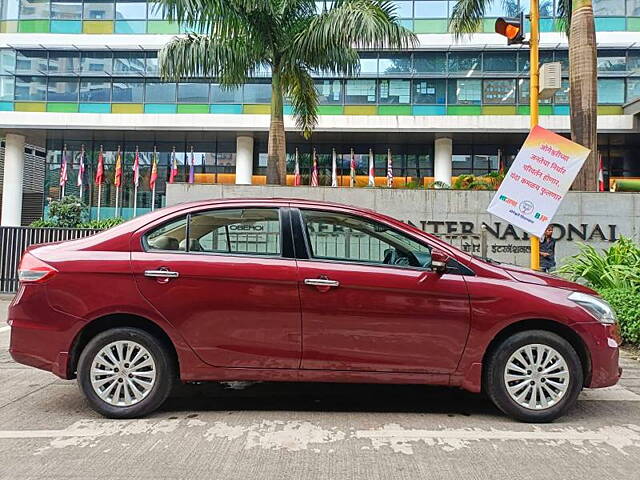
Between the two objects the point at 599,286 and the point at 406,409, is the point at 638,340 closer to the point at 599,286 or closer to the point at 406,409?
the point at 599,286

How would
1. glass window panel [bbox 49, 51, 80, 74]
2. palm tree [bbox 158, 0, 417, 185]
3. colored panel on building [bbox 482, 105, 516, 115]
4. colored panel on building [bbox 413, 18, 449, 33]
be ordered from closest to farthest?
palm tree [bbox 158, 0, 417, 185] < colored panel on building [bbox 482, 105, 516, 115] < colored panel on building [bbox 413, 18, 449, 33] < glass window panel [bbox 49, 51, 80, 74]

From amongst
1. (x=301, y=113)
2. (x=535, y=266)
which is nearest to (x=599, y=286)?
(x=535, y=266)

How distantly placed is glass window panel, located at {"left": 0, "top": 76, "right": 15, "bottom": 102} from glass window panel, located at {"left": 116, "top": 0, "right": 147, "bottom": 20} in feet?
18.6

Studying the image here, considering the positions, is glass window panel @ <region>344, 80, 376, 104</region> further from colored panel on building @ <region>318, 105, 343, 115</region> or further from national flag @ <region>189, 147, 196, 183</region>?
national flag @ <region>189, 147, 196, 183</region>

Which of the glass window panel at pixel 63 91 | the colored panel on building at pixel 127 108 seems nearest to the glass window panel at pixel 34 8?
the glass window panel at pixel 63 91

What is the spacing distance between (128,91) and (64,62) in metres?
3.21

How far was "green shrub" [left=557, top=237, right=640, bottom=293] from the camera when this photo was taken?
25.5ft

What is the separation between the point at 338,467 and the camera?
3.53m

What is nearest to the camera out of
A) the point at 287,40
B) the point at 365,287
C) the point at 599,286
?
the point at 365,287

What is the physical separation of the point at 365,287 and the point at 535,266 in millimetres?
4370

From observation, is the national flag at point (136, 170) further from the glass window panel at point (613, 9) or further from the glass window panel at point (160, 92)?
the glass window panel at point (613, 9)

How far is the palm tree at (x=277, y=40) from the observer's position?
420 inches

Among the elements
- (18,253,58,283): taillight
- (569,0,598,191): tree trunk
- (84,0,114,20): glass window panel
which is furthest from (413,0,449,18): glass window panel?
(18,253,58,283): taillight

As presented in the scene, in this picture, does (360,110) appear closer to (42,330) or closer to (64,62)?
(64,62)
